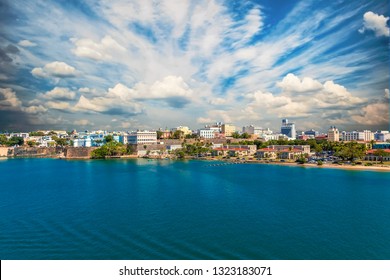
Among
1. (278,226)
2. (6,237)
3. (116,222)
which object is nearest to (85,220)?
(116,222)

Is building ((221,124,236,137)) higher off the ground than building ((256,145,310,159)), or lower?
Result: higher

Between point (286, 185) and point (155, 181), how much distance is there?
4786mm

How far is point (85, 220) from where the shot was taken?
5.88 m

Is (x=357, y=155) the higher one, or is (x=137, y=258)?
(x=357, y=155)

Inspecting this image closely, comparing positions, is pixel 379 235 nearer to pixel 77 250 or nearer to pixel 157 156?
pixel 77 250

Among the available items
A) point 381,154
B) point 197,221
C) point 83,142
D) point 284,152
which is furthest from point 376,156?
point 83,142

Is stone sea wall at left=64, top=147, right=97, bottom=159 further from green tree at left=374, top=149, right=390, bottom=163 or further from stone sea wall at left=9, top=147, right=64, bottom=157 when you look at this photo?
green tree at left=374, top=149, right=390, bottom=163

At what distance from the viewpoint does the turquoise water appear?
14.2 ft

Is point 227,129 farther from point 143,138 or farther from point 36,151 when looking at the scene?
point 36,151

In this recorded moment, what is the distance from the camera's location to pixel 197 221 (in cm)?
571

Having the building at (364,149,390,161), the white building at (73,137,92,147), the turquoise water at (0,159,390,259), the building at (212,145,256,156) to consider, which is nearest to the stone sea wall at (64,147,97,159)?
the white building at (73,137,92,147)

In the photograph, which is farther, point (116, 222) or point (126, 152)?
point (126, 152)

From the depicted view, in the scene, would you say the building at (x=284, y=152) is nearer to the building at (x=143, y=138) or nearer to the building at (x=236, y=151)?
the building at (x=236, y=151)

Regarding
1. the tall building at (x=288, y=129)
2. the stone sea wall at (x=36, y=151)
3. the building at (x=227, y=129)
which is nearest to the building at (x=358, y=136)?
the tall building at (x=288, y=129)
